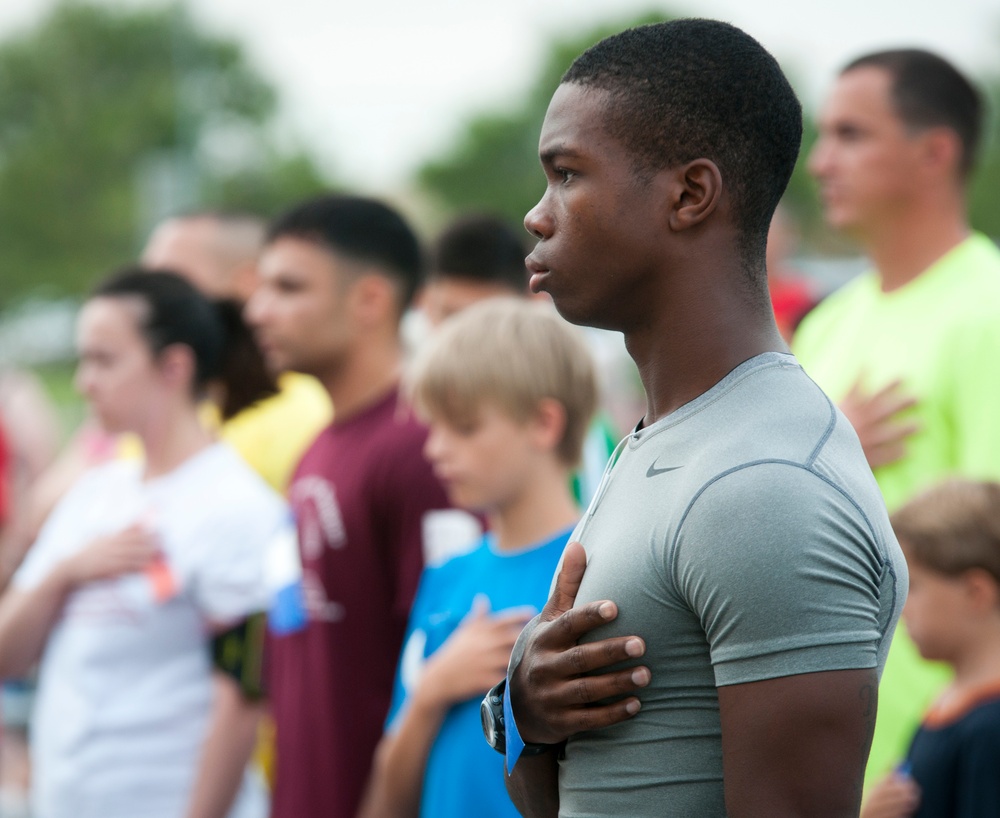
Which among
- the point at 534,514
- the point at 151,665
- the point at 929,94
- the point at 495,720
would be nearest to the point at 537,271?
the point at 495,720

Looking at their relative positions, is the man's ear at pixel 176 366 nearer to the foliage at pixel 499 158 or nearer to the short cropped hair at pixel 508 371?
the short cropped hair at pixel 508 371

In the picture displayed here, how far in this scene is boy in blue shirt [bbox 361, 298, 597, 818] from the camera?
261cm

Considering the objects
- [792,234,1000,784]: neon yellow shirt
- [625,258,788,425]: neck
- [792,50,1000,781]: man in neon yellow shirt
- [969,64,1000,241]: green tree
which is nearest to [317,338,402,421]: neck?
[792,50,1000,781]: man in neon yellow shirt

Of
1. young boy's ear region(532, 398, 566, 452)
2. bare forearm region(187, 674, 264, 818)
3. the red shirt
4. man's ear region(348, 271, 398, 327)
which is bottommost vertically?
bare forearm region(187, 674, 264, 818)

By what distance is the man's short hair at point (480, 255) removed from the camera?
532 centimetres

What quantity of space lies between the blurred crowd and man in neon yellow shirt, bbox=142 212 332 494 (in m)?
0.02

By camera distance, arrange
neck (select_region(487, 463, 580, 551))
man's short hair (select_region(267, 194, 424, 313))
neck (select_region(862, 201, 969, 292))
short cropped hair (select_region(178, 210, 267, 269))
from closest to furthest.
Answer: neck (select_region(487, 463, 580, 551)) < neck (select_region(862, 201, 969, 292)) < man's short hair (select_region(267, 194, 424, 313)) < short cropped hair (select_region(178, 210, 267, 269))

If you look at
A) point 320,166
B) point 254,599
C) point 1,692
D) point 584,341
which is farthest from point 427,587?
point 320,166

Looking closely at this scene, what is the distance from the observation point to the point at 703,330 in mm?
1513

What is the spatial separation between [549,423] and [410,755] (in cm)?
79

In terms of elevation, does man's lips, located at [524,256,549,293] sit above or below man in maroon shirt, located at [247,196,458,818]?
above

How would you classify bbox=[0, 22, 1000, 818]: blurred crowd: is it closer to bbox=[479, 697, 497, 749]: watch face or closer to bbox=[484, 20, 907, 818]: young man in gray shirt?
bbox=[484, 20, 907, 818]: young man in gray shirt

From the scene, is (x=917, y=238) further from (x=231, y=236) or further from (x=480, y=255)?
(x=231, y=236)

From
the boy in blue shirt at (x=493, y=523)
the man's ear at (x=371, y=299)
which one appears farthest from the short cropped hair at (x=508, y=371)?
the man's ear at (x=371, y=299)
